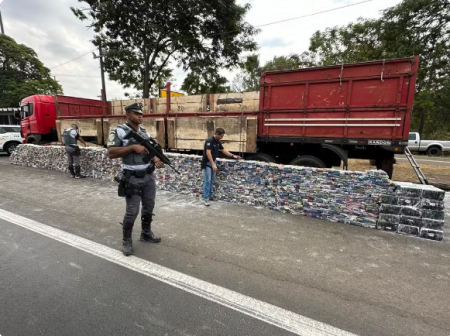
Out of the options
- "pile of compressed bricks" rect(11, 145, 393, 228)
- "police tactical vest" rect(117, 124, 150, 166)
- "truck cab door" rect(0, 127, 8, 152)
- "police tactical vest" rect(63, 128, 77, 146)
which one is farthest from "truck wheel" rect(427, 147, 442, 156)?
"truck cab door" rect(0, 127, 8, 152)

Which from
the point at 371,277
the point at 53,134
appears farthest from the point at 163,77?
the point at 371,277

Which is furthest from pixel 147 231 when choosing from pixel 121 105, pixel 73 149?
pixel 121 105

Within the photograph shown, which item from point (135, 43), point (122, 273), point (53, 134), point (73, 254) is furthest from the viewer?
point (135, 43)

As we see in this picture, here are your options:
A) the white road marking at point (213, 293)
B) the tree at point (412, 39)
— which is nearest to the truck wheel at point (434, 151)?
the tree at point (412, 39)

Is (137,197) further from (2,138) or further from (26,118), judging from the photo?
(2,138)

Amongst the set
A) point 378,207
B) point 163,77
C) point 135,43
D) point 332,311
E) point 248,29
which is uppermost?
point 248,29

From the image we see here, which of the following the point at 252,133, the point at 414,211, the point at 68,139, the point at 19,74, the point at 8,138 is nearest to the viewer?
the point at 414,211

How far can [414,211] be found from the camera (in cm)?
364

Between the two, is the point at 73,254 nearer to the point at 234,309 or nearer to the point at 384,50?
the point at 234,309

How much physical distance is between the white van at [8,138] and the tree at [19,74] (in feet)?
42.7

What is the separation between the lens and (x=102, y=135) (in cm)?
959

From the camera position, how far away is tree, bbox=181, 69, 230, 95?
1676cm

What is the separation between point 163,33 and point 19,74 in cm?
2171

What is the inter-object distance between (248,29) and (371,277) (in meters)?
16.6
